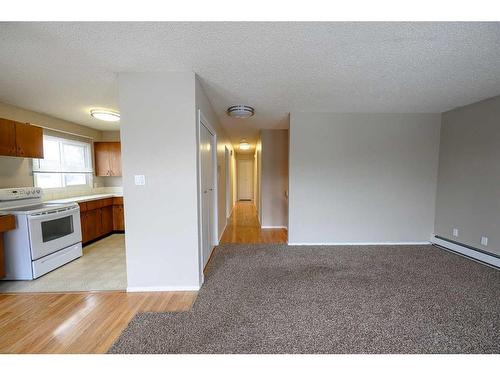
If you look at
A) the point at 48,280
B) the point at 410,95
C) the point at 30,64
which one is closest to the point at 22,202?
the point at 48,280

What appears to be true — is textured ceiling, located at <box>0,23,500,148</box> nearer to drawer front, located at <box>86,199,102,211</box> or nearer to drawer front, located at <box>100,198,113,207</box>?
drawer front, located at <box>86,199,102,211</box>

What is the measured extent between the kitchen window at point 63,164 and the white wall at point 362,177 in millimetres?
4308

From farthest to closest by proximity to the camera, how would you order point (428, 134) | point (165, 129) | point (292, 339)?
point (428, 134), point (165, 129), point (292, 339)

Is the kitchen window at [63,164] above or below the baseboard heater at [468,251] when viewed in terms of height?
above

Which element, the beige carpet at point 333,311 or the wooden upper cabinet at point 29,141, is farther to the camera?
the wooden upper cabinet at point 29,141

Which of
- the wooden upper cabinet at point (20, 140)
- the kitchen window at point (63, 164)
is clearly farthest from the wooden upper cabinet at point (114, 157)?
the wooden upper cabinet at point (20, 140)

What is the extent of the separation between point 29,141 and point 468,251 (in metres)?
6.71

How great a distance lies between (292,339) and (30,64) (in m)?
3.29

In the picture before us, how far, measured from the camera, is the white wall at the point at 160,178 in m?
2.01

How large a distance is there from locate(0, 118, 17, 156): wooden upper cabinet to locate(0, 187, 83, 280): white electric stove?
1.74ft

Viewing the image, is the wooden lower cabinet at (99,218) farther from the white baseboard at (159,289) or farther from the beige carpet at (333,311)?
the beige carpet at (333,311)

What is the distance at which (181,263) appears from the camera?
83.8 inches

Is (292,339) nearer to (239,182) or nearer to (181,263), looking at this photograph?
(181,263)

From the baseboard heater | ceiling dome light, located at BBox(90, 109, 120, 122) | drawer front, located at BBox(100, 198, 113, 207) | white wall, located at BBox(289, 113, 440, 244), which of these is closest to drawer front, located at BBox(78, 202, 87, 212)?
drawer front, located at BBox(100, 198, 113, 207)
